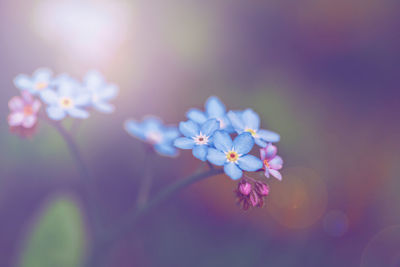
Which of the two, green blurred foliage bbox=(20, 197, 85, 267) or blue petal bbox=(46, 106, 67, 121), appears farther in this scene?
green blurred foliage bbox=(20, 197, 85, 267)

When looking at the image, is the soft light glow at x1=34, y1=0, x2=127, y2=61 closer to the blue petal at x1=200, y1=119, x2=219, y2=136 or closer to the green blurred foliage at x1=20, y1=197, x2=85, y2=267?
the green blurred foliage at x1=20, y1=197, x2=85, y2=267

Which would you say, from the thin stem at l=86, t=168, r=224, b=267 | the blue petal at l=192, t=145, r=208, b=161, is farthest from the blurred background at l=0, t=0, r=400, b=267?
the blue petal at l=192, t=145, r=208, b=161

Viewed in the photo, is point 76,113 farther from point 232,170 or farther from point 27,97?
point 232,170

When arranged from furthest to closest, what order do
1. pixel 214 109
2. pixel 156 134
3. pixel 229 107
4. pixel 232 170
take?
pixel 229 107 < pixel 156 134 < pixel 214 109 < pixel 232 170

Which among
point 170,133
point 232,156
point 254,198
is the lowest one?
point 254,198

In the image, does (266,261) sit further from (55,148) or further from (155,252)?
(55,148)

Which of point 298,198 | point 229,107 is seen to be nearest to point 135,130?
point 229,107
